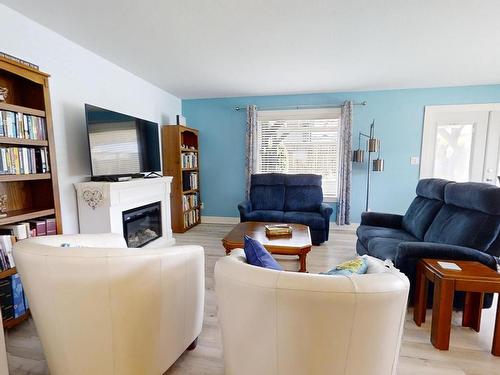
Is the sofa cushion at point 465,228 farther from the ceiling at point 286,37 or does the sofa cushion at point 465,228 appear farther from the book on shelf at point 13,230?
the book on shelf at point 13,230

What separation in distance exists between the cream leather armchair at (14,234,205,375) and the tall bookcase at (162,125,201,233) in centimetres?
288

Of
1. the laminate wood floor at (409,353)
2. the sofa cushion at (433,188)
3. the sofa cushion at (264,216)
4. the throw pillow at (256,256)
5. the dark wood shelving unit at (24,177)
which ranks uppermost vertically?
the dark wood shelving unit at (24,177)

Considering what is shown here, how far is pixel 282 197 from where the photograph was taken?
4102 mm

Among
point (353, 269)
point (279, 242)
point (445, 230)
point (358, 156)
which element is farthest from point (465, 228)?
point (358, 156)

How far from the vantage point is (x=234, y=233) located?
269 centimetres

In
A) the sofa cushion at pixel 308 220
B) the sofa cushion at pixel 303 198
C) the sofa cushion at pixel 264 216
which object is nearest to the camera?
the sofa cushion at pixel 308 220

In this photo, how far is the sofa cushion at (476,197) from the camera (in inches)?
74.3

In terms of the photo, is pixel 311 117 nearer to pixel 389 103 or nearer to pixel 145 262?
pixel 389 103

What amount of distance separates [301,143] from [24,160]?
3.76 meters

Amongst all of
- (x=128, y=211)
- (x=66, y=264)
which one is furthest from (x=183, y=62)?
(x=66, y=264)

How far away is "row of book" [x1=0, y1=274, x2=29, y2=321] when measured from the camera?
1714mm

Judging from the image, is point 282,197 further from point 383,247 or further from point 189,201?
point 383,247

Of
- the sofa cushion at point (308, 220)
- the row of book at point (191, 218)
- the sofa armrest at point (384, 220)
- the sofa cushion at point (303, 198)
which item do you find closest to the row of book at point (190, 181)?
the row of book at point (191, 218)

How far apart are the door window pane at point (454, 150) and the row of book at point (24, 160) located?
16.7 feet
